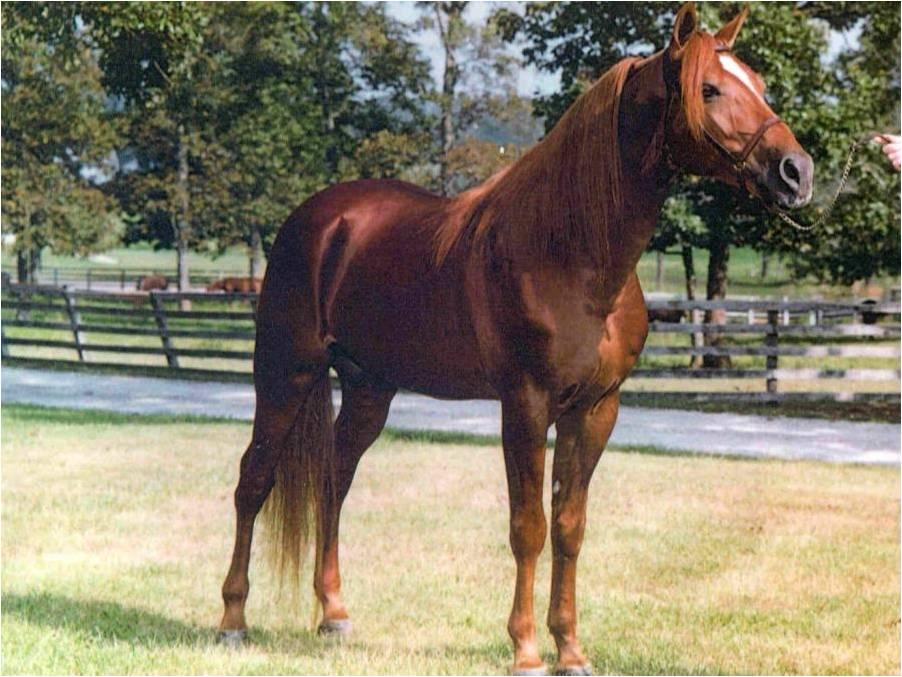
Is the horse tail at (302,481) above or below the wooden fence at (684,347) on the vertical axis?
above

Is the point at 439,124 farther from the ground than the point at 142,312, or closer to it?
farther from the ground

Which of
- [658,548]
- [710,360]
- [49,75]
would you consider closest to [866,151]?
[710,360]

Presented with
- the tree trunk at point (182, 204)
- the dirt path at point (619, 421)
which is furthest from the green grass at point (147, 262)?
the dirt path at point (619, 421)

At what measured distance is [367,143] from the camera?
70.0ft

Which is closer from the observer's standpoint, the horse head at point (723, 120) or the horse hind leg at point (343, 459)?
the horse head at point (723, 120)

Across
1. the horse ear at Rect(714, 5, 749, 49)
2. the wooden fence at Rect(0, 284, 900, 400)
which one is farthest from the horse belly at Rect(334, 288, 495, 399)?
the wooden fence at Rect(0, 284, 900, 400)

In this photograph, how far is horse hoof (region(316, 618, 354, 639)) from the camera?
211 inches

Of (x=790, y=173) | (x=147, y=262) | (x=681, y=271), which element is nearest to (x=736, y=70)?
(x=790, y=173)

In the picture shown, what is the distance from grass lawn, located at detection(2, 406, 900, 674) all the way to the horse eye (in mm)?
2449

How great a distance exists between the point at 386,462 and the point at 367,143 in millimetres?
11741

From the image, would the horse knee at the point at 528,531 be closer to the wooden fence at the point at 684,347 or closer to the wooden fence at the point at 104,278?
the wooden fence at the point at 684,347

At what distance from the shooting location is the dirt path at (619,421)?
11.8 metres

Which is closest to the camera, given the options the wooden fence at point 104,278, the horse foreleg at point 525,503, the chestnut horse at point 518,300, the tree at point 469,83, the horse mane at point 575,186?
the chestnut horse at point 518,300

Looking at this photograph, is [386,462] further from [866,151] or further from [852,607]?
[866,151]
